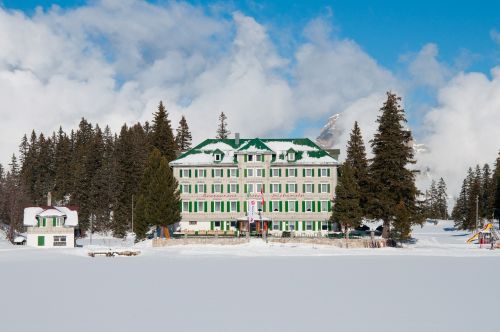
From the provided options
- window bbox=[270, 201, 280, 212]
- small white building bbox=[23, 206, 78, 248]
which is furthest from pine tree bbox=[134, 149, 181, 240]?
window bbox=[270, 201, 280, 212]

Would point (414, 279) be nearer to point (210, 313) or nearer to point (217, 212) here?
point (210, 313)

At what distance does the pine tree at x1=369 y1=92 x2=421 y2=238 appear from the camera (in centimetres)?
6353

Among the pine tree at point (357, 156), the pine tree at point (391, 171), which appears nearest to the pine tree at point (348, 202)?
the pine tree at point (391, 171)

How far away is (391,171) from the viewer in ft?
209

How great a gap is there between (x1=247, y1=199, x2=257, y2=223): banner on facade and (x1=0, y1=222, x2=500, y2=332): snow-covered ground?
30100mm

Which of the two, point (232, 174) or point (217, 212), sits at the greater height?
point (232, 174)

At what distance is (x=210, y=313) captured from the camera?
18906mm

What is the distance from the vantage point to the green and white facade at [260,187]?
7444 cm

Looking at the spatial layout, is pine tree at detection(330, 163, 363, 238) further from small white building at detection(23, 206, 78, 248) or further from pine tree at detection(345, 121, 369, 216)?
small white building at detection(23, 206, 78, 248)

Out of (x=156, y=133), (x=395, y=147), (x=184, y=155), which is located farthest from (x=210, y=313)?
(x=156, y=133)

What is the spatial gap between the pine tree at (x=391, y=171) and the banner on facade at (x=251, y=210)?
42.7ft

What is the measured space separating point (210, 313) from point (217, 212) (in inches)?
2224

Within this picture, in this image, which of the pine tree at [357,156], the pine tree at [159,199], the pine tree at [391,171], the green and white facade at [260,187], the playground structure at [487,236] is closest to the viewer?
the pine tree at [391,171]

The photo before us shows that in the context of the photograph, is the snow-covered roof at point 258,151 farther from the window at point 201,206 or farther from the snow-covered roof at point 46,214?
the snow-covered roof at point 46,214
